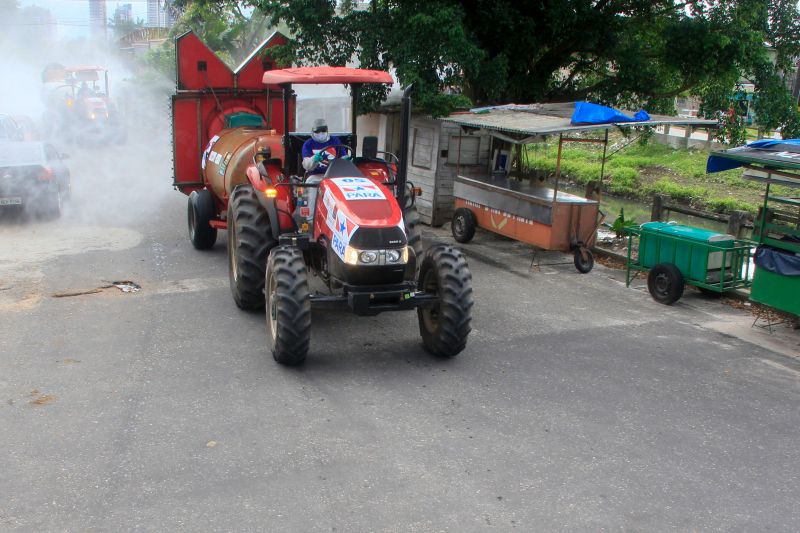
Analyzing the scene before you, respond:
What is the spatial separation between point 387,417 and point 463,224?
24.4 feet

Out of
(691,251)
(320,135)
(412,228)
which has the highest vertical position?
(320,135)

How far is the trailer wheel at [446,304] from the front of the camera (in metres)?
7.54

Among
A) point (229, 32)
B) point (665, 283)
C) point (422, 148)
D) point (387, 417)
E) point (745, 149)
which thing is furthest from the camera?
point (229, 32)

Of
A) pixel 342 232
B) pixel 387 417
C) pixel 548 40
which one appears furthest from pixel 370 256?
pixel 548 40

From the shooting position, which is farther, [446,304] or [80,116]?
[80,116]

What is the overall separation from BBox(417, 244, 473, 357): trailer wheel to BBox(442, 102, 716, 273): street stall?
12.6 feet

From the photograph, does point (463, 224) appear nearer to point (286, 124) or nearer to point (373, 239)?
point (286, 124)

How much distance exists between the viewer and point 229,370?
744cm

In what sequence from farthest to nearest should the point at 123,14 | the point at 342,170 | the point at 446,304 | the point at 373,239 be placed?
1. the point at 123,14
2. the point at 342,170
3. the point at 446,304
4. the point at 373,239

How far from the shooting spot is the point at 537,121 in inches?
471

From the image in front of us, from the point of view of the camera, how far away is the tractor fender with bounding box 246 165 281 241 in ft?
28.2

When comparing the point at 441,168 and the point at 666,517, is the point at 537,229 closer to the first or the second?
the point at 441,168

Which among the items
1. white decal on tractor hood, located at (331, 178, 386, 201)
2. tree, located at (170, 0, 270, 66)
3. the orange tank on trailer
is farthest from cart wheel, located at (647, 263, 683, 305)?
tree, located at (170, 0, 270, 66)

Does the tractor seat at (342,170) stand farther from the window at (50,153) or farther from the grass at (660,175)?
the grass at (660,175)
